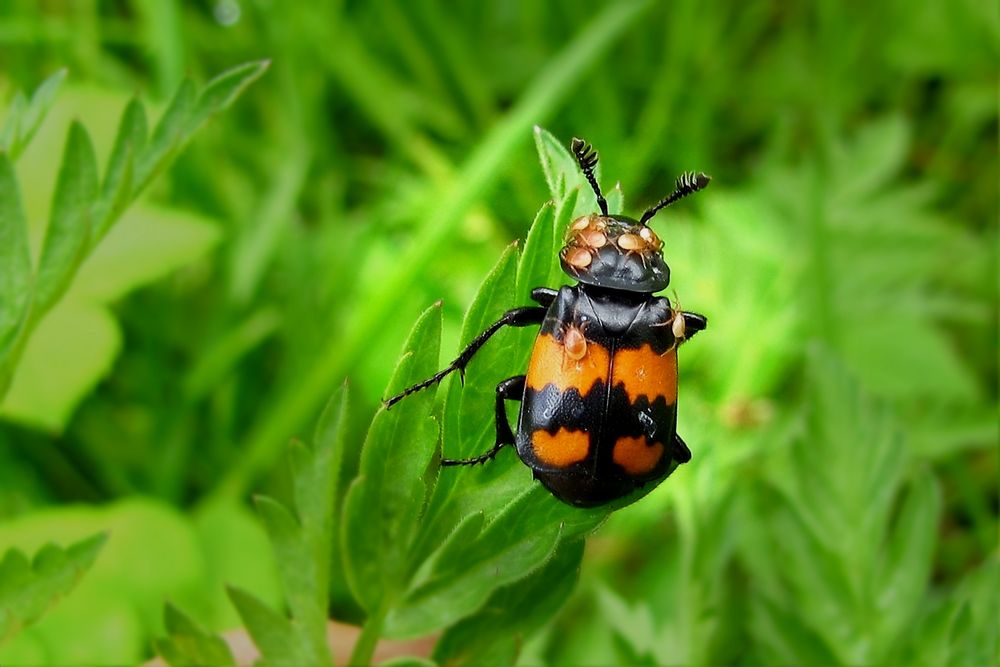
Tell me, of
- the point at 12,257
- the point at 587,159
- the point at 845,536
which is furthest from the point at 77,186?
the point at 845,536

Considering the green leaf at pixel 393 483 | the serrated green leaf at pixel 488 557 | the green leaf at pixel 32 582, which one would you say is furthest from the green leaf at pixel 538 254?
the green leaf at pixel 32 582

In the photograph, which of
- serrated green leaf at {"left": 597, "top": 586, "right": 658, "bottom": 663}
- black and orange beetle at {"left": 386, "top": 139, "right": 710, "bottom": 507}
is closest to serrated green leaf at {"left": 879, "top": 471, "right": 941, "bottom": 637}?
serrated green leaf at {"left": 597, "top": 586, "right": 658, "bottom": 663}

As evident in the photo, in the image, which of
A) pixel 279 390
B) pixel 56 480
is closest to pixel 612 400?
pixel 279 390

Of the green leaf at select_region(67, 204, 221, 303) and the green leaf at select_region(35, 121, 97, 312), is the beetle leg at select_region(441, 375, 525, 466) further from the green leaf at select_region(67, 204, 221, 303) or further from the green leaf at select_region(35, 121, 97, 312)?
the green leaf at select_region(67, 204, 221, 303)

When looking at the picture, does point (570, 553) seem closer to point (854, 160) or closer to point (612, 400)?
point (612, 400)

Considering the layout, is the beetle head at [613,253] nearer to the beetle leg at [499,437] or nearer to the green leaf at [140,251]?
the beetle leg at [499,437]

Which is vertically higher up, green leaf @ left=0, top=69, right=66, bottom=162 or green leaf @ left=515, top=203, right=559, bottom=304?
green leaf @ left=0, top=69, right=66, bottom=162
